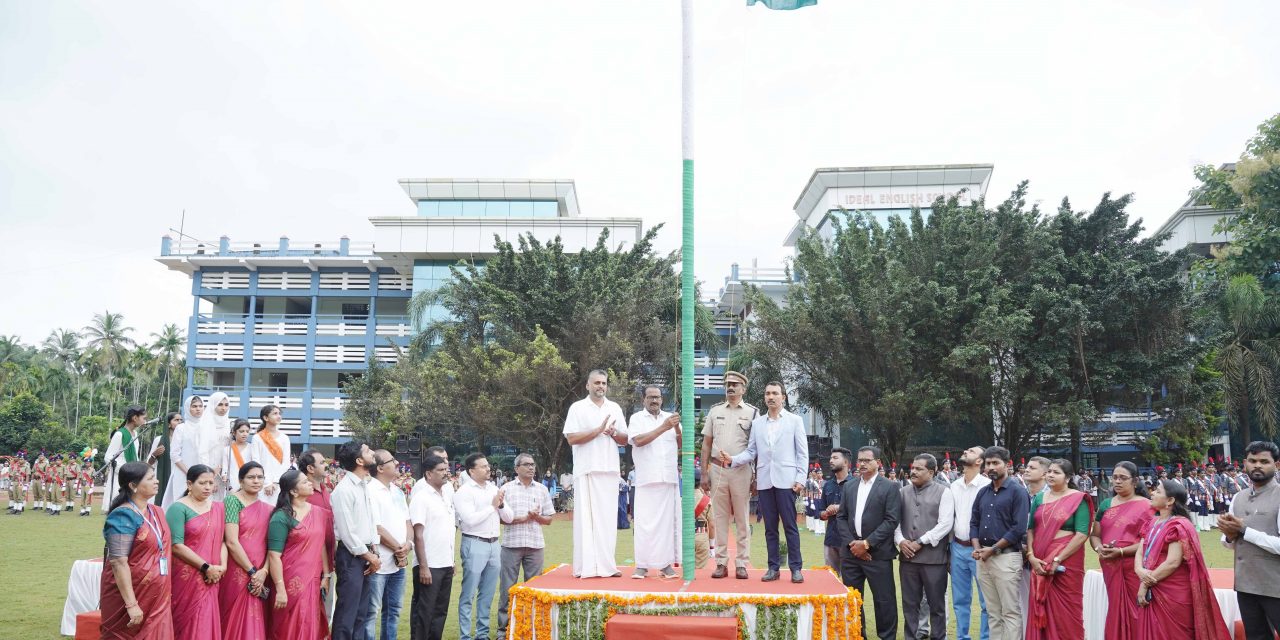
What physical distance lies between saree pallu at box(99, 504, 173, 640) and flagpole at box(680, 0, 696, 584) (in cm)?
378

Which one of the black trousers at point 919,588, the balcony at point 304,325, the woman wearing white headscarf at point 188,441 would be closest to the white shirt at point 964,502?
the black trousers at point 919,588

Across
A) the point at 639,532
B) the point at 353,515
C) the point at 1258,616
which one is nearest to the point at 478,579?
the point at 353,515

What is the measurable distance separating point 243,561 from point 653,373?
79.2 feet

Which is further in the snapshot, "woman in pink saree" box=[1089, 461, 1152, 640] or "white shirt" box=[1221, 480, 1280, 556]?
"woman in pink saree" box=[1089, 461, 1152, 640]

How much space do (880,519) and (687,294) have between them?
9.18ft

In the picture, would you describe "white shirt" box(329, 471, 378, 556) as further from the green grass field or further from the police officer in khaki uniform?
the police officer in khaki uniform

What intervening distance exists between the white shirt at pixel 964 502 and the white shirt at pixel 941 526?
0.10m

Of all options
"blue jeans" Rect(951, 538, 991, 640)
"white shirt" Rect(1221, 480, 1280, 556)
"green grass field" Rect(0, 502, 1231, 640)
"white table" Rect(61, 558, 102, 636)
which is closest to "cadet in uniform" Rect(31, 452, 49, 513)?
"green grass field" Rect(0, 502, 1231, 640)

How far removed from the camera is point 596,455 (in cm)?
777

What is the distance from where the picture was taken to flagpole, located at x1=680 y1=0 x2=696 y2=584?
7121mm

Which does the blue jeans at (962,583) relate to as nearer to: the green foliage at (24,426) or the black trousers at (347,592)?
the black trousers at (347,592)

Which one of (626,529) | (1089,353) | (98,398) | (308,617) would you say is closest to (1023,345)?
(1089,353)

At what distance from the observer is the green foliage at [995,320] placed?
940 inches

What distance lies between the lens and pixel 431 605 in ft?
25.9
